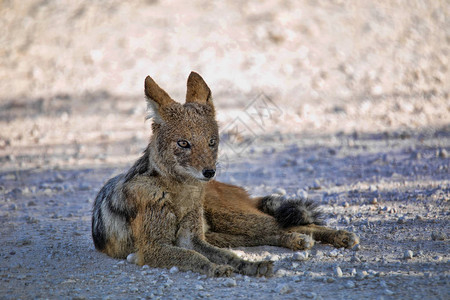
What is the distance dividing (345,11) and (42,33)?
823cm

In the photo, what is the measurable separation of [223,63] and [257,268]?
997cm

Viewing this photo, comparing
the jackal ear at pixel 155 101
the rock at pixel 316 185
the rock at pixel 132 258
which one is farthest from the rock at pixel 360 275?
the rock at pixel 316 185

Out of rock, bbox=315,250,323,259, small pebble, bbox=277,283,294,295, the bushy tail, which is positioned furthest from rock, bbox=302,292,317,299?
the bushy tail

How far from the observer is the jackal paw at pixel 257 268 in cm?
508

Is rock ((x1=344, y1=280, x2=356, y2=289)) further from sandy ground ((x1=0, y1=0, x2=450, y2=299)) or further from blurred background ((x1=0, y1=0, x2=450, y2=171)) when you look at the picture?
blurred background ((x1=0, y1=0, x2=450, y2=171))

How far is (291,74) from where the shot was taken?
1430 centimetres

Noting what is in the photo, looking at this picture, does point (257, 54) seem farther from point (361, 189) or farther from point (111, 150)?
point (361, 189)

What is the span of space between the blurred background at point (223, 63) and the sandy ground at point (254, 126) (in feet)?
0.15

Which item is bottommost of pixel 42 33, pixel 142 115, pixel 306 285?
pixel 306 285

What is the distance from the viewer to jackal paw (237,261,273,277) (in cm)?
508

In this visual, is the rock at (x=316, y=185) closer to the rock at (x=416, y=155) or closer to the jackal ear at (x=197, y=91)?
the rock at (x=416, y=155)

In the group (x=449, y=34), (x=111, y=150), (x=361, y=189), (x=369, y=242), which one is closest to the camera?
(x=369, y=242)

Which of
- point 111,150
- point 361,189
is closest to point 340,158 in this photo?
point 361,189

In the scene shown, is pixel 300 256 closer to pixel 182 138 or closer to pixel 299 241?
pixel 299 241
